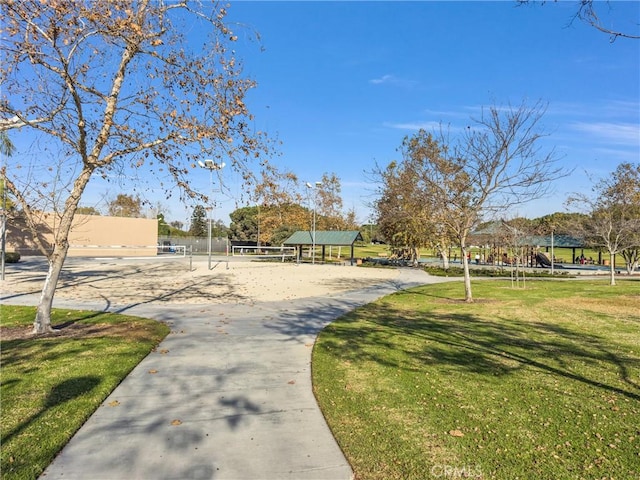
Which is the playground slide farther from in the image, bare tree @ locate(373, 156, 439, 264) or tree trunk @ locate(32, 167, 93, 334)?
tree trunk @ locate(32, 167, 93, 334)

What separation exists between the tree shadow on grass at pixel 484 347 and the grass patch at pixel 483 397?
0.02m

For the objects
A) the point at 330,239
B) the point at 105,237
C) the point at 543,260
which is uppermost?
the point at 105,237

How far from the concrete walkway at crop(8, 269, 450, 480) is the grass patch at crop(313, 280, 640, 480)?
12.2 inches

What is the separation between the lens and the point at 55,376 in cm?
512

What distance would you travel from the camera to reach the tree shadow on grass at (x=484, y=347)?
5766 mm

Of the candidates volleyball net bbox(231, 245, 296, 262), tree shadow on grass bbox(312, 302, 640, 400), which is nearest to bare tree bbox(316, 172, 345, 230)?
volleyball net bbox(231, 245, 296, 262)

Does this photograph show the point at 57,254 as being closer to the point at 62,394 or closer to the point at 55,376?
the point at 55,376

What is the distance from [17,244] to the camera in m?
36.0

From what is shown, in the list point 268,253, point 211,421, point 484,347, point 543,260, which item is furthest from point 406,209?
point 268,253

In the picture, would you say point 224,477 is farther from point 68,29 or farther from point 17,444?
point 68,29

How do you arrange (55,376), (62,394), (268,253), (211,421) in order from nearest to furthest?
(211,421) → (62,394) → (55,376) → (268,253)

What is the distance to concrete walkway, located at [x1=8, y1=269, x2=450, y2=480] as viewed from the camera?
3166 mm

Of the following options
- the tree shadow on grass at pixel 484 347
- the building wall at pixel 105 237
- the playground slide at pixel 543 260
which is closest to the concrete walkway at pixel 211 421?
the tree shadow on grass at pixel 484 347

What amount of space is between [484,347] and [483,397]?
2667 millimetres
